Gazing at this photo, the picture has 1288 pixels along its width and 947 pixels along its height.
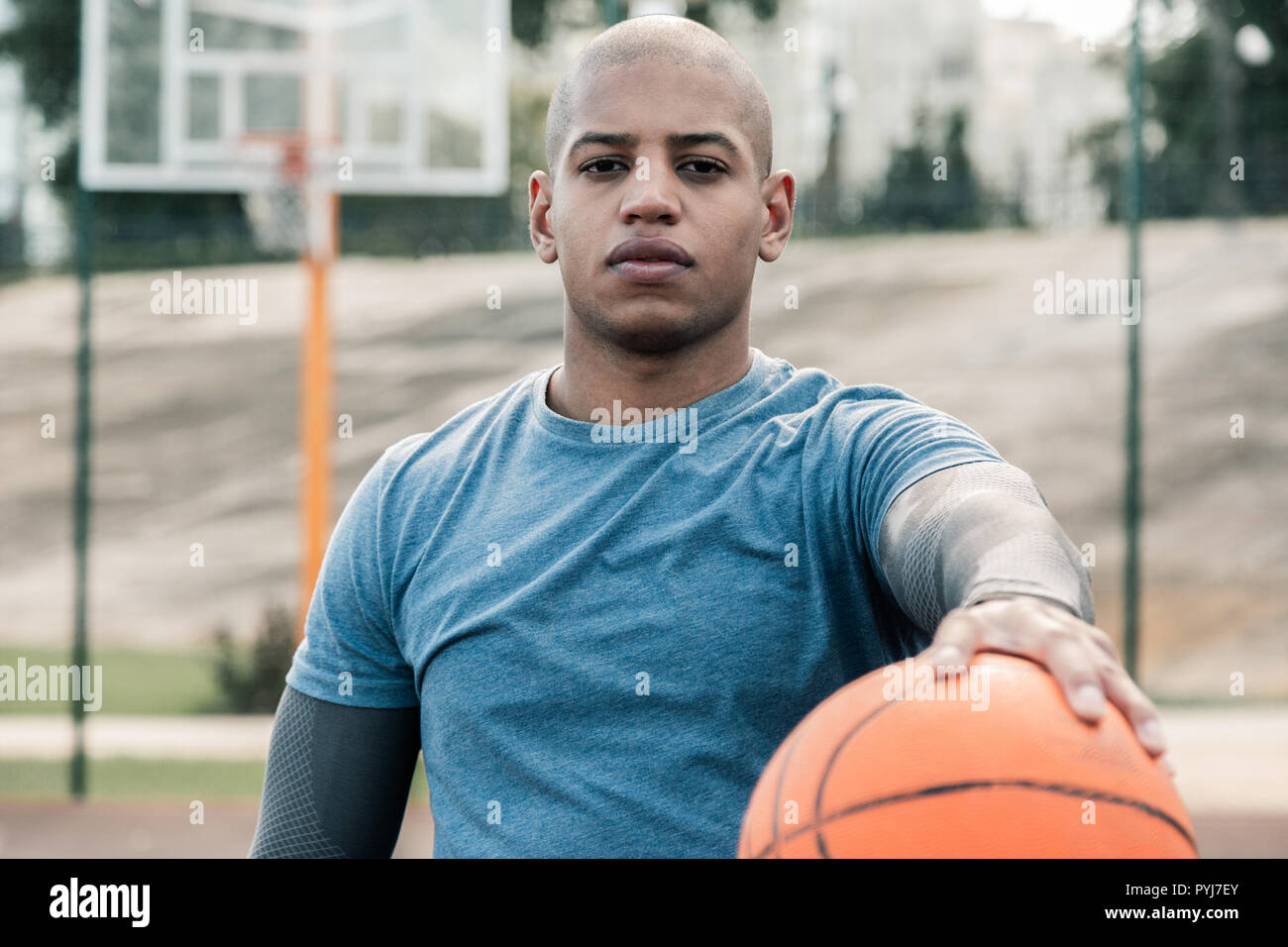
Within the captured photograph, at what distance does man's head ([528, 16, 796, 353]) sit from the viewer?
4.35ft

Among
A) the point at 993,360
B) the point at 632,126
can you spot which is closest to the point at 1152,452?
the point at 993,360

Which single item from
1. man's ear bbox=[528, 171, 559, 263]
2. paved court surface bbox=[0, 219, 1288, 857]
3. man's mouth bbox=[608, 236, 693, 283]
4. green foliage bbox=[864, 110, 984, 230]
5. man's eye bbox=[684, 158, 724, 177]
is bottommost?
paved court surface bbox=[0, 219, 1288, 857]

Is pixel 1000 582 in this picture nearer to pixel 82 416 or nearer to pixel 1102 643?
pixel 1102 643

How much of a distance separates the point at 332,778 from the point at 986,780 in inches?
29.9

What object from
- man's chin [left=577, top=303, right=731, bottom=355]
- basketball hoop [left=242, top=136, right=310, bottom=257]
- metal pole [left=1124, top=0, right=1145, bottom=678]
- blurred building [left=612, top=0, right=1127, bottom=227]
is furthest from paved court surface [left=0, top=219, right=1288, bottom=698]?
man's chin [left=577, top=303, right=731, bottom=355]

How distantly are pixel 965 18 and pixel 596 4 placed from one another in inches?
198

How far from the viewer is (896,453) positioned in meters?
1.21

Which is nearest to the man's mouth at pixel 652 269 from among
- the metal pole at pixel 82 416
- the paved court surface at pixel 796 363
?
the metal pole at pixel 82 416

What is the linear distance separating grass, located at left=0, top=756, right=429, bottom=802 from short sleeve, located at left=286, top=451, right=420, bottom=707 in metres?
4.41

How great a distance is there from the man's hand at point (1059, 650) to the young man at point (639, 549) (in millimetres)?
33

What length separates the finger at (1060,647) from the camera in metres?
0.91

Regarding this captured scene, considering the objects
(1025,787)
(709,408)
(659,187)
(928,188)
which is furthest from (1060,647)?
(928,188)

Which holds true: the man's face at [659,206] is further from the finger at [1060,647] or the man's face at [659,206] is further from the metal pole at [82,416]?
the metal pole at [82,416]

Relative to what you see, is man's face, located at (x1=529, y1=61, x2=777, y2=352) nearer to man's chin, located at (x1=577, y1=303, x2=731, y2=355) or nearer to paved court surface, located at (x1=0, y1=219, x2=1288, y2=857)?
man's chin, located at (x1=577, y1=303, x2=731, y2=355)
